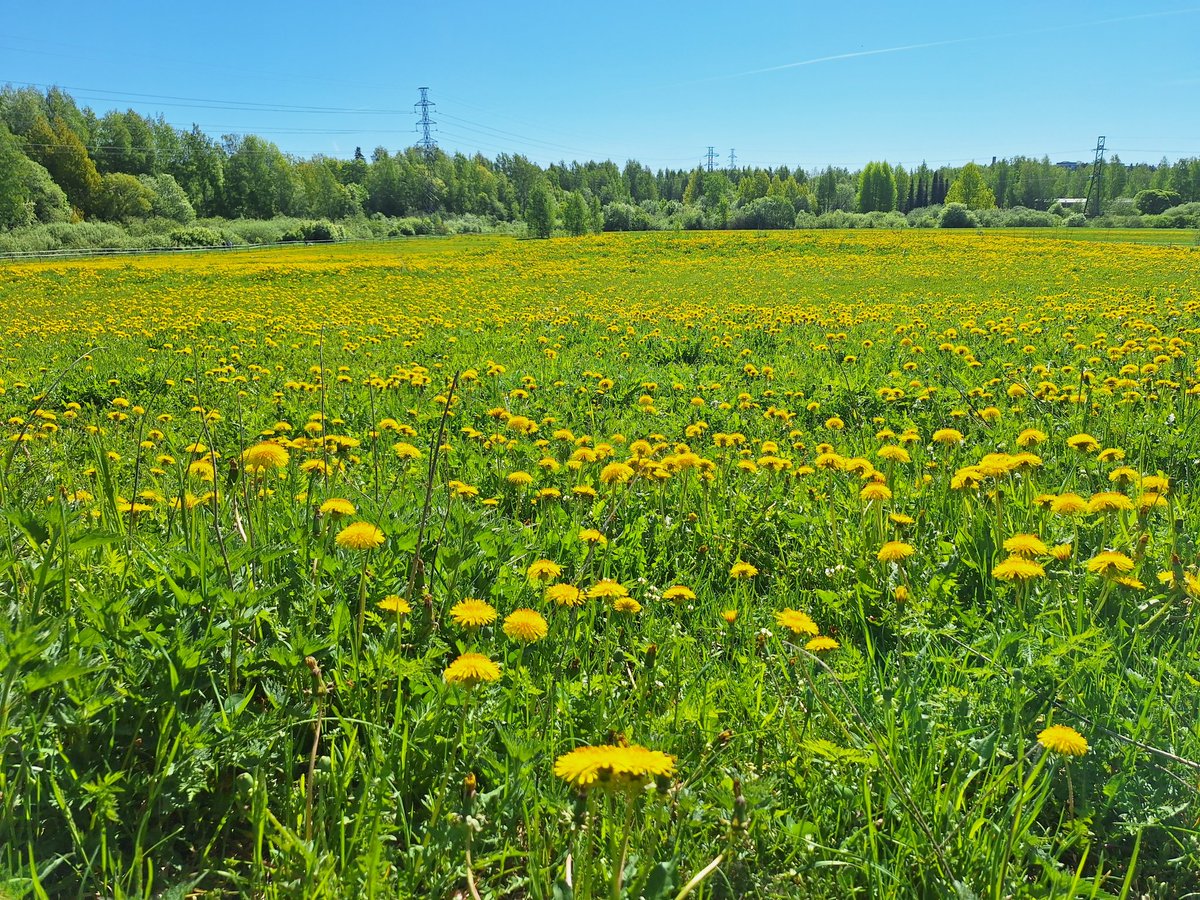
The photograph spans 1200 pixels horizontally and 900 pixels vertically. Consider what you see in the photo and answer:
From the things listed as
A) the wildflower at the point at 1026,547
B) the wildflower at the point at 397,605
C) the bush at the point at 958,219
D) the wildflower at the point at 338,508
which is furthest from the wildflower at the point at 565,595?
the bush at the point at 958,219

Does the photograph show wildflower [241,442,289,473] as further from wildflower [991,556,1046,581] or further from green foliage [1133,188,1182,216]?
green foliage [1133,188,1182,216]

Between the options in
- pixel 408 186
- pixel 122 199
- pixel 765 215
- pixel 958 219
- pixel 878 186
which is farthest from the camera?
pixel 878 186

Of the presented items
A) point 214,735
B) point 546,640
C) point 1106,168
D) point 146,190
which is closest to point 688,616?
point 546,640

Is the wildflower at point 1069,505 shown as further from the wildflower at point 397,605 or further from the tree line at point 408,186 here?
the tree line at point 408,186

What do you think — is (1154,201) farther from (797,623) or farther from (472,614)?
(472,614)

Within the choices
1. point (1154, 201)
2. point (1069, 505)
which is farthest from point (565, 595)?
point (1154, 201)

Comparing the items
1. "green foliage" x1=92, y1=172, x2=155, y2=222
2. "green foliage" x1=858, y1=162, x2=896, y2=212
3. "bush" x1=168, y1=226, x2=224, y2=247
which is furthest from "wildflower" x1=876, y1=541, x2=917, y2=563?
"green foliage" x1=858, y1=162, x2=896, y2=212

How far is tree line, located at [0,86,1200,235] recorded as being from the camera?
6431 centimetres

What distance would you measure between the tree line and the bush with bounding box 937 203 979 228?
405 inches

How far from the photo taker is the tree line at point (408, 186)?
211 feet

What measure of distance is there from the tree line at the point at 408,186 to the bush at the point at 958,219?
10298 mm

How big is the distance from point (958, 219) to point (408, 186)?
69.9m

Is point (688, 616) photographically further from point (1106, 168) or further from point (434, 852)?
point (1106, 168)

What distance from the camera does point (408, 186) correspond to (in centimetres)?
9656
